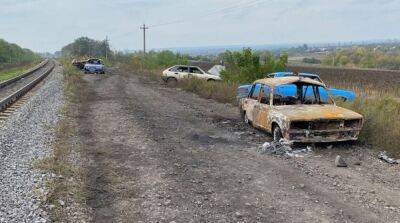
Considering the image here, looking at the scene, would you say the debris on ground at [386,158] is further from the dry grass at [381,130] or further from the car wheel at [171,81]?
the car wheel at [171,81]

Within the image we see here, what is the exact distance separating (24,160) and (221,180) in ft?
12.7

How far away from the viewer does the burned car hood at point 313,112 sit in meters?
10.1

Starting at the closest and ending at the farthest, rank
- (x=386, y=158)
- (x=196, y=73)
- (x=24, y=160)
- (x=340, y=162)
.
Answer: (x=340, y=162) < (x=24, y=160) < (x=386, y=158) < (x=196, y=73)

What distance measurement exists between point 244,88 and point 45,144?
23.1ft

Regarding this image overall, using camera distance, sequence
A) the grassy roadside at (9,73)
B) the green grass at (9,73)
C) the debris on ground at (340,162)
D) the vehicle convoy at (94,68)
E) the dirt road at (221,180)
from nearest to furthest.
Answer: the dirt road at (221,180) < the debris on ground at (340,162) < the vehicle convoy at (94,68) < the green grass at (9,73) < the grassy roadside at (9,73)

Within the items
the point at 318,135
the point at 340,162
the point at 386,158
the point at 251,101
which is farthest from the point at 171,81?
the point at 340,162

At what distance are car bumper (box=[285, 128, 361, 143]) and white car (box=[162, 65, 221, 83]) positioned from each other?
19.2m

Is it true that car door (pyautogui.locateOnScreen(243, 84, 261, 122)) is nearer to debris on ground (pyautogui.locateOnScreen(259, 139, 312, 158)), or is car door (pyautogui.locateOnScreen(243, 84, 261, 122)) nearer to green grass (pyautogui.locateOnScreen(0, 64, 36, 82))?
debris on ground (pyautogui.locateOnScreen(259, 139, 312, 158))

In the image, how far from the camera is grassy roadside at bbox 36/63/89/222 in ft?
21.5

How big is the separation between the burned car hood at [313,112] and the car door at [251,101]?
1462 millimetres

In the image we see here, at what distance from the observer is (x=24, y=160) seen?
368 inches

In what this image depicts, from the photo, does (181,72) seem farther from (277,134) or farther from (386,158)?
(386,158)

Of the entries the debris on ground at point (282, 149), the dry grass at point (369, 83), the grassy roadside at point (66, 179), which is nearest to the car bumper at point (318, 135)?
the debris on ground at point (282, 149)

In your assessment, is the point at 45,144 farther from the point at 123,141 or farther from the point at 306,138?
the point at 306,138
